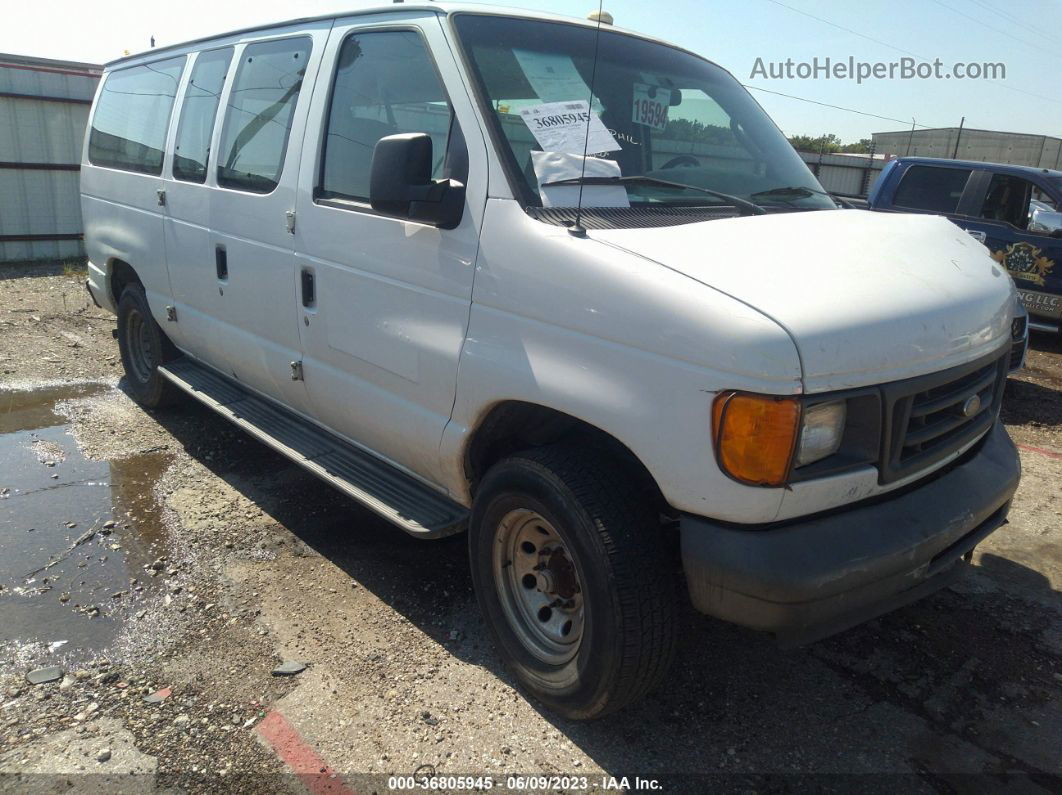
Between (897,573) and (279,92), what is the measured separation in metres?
3.31

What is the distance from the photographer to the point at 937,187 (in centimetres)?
873

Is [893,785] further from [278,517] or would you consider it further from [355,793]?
[278,517]

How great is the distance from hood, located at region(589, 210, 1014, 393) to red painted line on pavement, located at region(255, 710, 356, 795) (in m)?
1.85

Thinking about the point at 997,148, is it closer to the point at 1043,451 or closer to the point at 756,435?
the point at 1043,451

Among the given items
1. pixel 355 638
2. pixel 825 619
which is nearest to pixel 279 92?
pixel 355 638

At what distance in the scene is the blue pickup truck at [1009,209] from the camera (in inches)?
320

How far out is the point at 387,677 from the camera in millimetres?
2953

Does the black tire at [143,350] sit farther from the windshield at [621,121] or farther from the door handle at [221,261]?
the windshield at [621,121]

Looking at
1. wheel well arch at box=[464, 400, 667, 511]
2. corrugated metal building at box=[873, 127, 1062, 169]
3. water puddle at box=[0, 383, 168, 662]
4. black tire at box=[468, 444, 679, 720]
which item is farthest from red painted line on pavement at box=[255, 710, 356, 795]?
corrugated metal building at box=[873, 127, 1062, 169]

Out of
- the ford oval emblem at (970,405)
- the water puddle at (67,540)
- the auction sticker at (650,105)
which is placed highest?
the auction sticker at (650,105)

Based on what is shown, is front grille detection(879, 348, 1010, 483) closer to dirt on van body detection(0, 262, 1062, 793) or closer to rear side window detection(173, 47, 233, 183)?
dirt on van body detection(0, 262, 1062, 793)

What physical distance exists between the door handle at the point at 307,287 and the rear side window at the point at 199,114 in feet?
4.19

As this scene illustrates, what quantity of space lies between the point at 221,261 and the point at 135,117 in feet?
6.10

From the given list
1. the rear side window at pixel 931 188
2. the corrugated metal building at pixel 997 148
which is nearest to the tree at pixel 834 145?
the corrugated metal building at pixel 997 148
